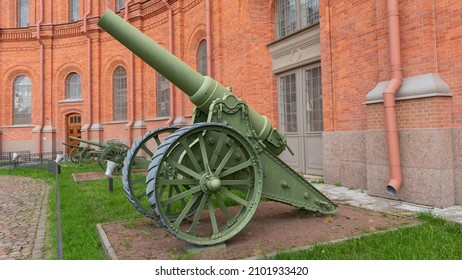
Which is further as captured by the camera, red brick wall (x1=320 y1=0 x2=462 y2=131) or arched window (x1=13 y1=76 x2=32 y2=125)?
arched window (x1=13 y1=76 x2=32 y2=125)

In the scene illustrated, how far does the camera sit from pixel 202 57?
16266mm

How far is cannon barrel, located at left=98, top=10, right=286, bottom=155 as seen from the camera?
13.4ft

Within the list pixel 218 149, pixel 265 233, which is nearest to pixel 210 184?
pixel 218 149

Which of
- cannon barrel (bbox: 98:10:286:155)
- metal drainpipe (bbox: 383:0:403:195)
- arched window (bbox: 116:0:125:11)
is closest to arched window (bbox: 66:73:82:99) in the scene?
arched window (bbox: 116:0:125:11)

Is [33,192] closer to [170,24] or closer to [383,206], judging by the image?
[383,206]

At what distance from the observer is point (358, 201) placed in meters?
6.40

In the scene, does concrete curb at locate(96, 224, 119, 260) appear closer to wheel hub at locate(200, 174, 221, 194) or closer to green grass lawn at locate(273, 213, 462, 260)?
wheel hub at locate(200, 174, 221, 194)

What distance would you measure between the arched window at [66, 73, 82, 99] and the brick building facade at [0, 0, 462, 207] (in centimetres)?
8

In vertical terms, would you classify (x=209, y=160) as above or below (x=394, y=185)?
above

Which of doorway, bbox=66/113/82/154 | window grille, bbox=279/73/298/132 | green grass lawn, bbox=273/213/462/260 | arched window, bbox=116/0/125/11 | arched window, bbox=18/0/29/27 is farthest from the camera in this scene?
arched window, bbox=18/0/29/27

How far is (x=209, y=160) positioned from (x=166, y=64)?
4.15 feet

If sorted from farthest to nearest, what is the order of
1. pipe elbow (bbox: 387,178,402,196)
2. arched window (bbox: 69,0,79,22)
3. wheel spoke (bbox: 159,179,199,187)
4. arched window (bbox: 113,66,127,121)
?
arched window (bbox: 69,0,79,22), arched window (bbox: 113,66,127,121), pipe elbow (bbox: 387,178,402,196), wheel spoke (bbox: 159,179,199,187)

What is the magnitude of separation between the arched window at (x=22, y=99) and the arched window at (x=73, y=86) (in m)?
2.73

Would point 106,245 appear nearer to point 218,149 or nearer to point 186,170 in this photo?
point 186,170
